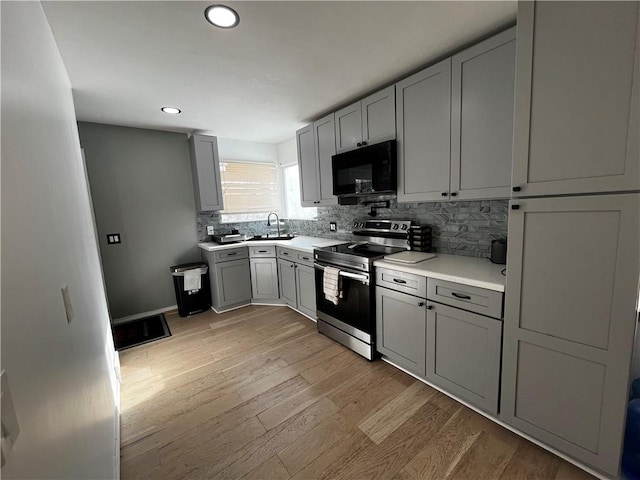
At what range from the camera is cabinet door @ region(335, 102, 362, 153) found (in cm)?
255

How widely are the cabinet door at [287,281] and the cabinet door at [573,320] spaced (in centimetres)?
229

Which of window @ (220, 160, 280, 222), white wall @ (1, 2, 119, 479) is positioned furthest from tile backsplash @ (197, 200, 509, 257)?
white wall @ (1, 2, 119, 479)

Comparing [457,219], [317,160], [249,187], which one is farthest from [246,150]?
[457,219]

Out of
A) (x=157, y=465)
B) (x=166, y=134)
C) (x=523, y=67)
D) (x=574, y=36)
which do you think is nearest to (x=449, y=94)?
(x=523, y=67)

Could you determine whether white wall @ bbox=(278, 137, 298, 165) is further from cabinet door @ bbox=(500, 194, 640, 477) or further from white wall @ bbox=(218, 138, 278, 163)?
cabinet door @ bbox=(500, 194, 640, 477)

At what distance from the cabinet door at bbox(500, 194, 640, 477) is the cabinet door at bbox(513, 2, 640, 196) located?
0.41ft

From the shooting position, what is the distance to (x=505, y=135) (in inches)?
65.2

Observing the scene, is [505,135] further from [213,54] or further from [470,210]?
[213,54]

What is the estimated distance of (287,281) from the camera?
137 inches

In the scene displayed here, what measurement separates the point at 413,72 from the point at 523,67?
984mm

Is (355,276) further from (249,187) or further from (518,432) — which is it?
(249,187)

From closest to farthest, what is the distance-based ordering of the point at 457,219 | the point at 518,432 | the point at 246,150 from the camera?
1. the point at 518,432
2. the point at 457,219
3. the point at 246,150

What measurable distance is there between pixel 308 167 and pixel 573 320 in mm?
2730

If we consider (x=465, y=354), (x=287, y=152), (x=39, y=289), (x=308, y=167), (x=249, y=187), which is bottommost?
(x=465, y=354)
